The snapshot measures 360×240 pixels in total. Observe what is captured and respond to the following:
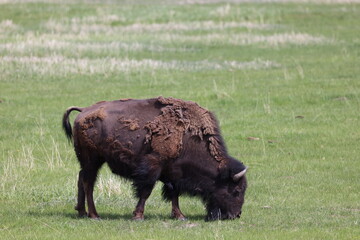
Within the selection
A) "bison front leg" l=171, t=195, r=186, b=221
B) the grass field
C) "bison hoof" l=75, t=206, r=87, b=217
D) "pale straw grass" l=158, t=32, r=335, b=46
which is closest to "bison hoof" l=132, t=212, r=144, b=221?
the grass field

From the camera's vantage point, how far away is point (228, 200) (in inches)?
404

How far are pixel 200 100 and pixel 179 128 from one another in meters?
10.9

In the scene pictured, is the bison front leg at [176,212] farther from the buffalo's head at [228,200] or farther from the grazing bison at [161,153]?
the buffalo's head at [228,200]

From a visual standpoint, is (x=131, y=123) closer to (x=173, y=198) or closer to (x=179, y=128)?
(x=179, y=128)

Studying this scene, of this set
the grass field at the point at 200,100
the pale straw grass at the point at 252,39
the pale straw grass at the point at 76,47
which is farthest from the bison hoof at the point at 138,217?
the pale straw grass at the point at 252,39

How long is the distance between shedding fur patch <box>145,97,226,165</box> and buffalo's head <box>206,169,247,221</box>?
1.14 ft

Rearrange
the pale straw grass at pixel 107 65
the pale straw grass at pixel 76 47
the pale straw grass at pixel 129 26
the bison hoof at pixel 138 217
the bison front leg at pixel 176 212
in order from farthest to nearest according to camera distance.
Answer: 1. the pale straw grass at pixel 129 26
2. the pale straw grass at pixel 76 47
3. the pale straw grass at pixel 107 65
4. the bison front leg at pixel 176 212
5. the bison hoof at pixel 138 217

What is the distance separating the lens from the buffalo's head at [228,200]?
33.5 feet

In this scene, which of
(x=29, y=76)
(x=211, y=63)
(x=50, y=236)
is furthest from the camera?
(x=211, y=63)

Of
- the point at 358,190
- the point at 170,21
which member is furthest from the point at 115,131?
the point at 170,21

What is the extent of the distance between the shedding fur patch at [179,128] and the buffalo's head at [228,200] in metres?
0.35

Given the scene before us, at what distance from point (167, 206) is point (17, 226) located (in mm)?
2494

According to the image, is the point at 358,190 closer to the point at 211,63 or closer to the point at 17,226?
the point at 17,226

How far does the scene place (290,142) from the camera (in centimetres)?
1648
